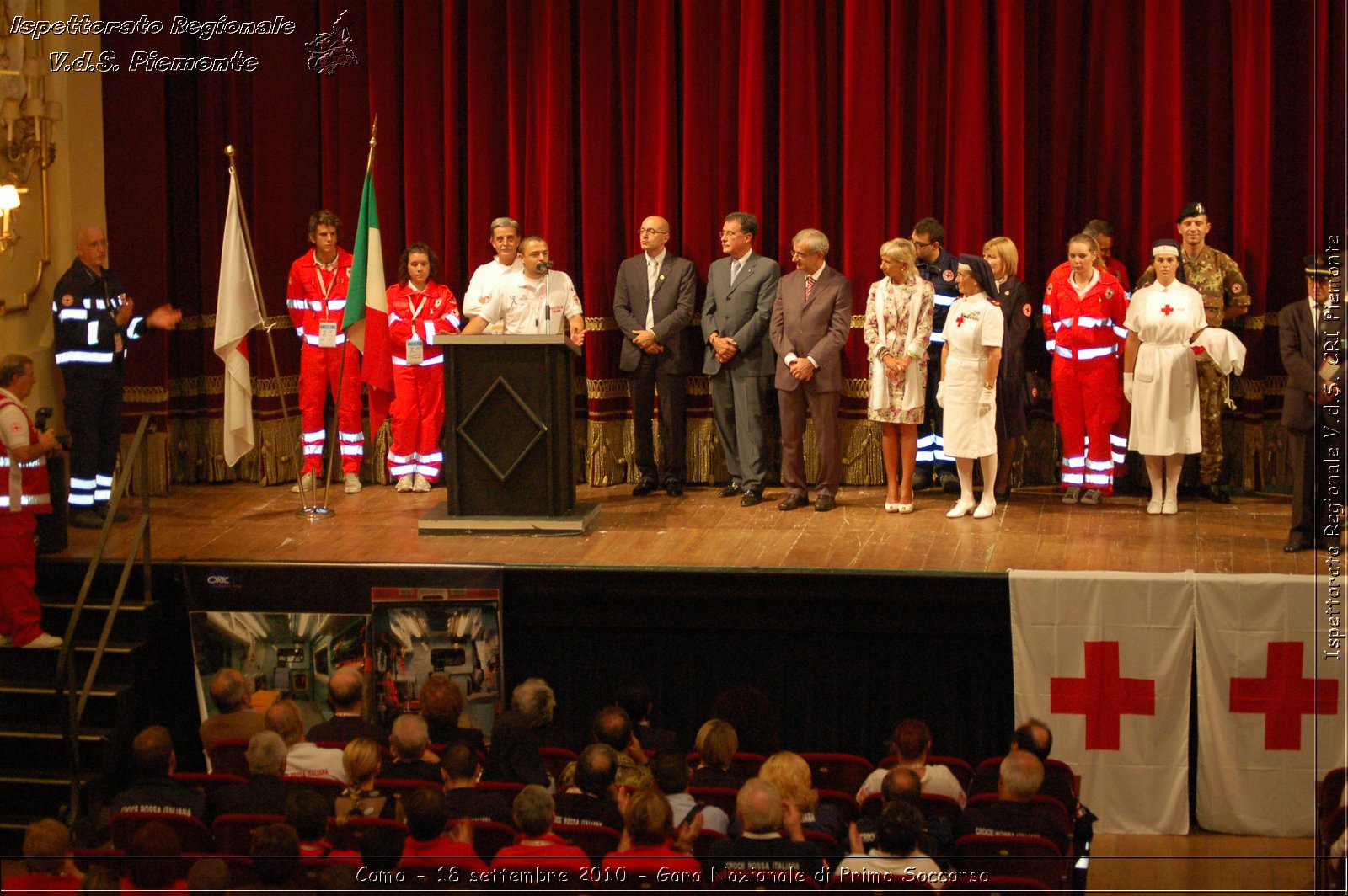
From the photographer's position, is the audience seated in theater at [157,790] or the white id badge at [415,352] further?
the white id badge at [415,352]

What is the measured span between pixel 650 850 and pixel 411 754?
4.38 feet

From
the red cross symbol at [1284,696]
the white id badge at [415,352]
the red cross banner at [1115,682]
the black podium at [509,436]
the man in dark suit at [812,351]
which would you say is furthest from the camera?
the white id badge at [415,352]

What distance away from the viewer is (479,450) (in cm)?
810

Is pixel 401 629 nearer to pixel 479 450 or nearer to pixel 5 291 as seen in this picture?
pixel 479 450

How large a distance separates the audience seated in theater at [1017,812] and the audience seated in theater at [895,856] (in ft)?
1.66

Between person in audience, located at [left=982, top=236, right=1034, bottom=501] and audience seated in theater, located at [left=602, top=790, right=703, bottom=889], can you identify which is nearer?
audience seated in theater, located at [left=602, top=790, right=703, bottom=889]

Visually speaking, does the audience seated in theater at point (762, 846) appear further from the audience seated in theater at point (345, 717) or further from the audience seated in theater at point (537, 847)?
the audience seated in theater at point (345, 717)

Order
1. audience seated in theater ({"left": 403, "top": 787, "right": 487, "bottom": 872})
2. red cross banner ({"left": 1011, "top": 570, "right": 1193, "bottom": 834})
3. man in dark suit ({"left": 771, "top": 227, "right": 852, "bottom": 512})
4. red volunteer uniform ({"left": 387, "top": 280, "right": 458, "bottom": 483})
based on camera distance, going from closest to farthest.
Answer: audience seated in theater ({"left": 403, "top": 787, "right": 487, "bottom": 872}) → red cross banner ({"left": 1011, "top": 570, "right": 1193, "bottom": 834}) → man in dark suit ({"left": 771, "top": 227, "right": 852, "bottom": 512}) → red volunteer uniform ({"left": 387, "top": 280, "right": 458, "bottom": 483})

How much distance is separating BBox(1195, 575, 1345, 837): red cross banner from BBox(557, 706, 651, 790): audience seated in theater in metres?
2.84

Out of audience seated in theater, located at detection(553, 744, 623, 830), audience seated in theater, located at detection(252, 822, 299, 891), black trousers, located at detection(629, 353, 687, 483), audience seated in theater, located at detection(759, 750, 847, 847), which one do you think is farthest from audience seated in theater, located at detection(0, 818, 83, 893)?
black trousers, located at detection(629, 353, 687, 483)

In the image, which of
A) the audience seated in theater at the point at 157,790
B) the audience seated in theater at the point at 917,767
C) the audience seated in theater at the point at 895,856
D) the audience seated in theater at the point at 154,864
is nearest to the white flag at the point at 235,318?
the audience seated in theater at the point at 157,790

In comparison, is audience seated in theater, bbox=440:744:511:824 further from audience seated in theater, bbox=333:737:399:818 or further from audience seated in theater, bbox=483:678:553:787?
audience seated in theater, bbox=483:678:553:787

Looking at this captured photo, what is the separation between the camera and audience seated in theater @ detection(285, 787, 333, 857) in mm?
4883

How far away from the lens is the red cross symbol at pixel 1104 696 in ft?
23.1
